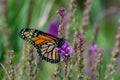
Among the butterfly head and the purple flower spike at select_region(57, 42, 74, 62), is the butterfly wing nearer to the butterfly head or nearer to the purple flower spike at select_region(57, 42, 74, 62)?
the butterfly head

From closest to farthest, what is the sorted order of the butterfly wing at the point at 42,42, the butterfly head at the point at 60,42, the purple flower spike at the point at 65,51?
1. the purple flower spike at the point at 65,51
2. the butterfly head at the point at 60,42
3. the butterfly wing at the point at 42,42

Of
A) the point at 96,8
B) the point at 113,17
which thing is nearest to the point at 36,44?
the point at 96,8

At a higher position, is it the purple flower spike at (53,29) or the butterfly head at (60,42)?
the purple flower spike at (53,29)

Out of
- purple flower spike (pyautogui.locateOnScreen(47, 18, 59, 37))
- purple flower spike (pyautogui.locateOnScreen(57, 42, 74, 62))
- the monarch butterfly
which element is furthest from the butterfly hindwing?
purple flower spike (pyautogui.locateOnScreen(47, 18, 59, 37))

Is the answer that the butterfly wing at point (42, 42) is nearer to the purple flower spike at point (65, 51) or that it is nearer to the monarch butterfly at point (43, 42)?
the monarch butterfly at point (43, 42)

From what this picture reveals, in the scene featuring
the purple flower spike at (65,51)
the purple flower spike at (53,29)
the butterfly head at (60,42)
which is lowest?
the purple flower spike at (65,51)

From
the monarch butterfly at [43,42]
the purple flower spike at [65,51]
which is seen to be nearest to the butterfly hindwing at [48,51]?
the monarch butterfly at [43,42]

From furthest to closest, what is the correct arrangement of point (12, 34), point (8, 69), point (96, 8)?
point (96, 8) → point (12, 34) → point (8, 69)

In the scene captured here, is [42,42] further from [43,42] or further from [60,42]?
[60,42]

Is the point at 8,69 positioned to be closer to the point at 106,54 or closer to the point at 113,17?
the point at 106,54
